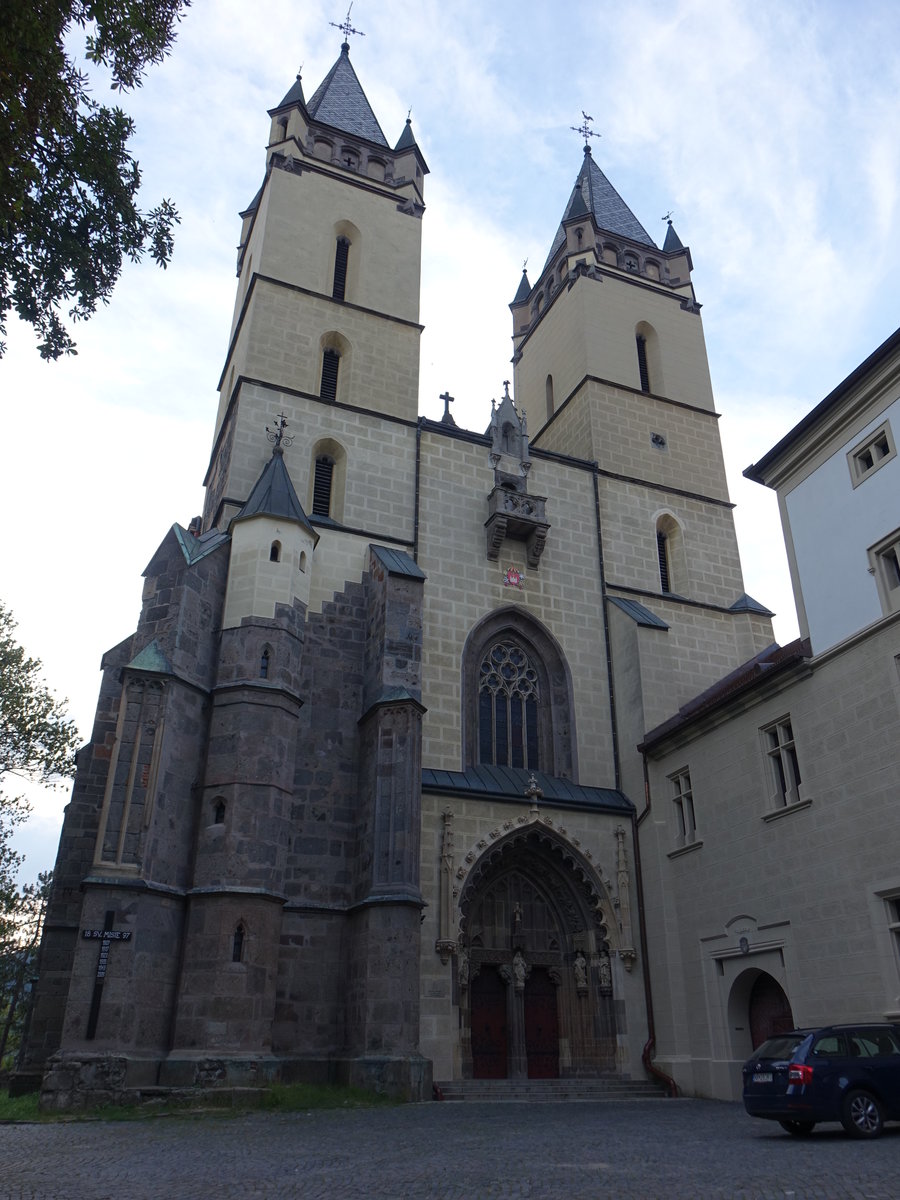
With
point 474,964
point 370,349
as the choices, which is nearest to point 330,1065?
point 474,964

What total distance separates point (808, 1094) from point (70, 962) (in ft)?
43.3

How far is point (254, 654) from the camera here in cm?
1809

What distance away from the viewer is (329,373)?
25406 millimetres

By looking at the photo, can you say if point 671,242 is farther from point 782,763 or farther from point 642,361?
point 782,763

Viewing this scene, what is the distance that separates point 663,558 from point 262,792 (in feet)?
46.6

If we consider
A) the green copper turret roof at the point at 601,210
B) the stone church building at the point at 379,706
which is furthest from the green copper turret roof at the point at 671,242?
the stone church building at the point at 379,706

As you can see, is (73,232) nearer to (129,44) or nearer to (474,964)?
(129,44)

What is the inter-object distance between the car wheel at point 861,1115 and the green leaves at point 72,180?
37.7 ft

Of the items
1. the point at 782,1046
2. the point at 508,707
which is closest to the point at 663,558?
the point at 508,707

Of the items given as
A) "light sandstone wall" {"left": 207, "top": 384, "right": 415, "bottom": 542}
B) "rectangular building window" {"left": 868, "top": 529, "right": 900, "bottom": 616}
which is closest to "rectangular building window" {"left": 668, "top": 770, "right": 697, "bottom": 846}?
"rectangular building window" {"left": 868, "top": 529, "right": 900, "bottom": 616}

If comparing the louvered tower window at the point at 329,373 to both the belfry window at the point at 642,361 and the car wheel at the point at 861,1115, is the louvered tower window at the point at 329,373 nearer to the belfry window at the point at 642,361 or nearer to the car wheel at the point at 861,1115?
the belfry window at the point at 642,361

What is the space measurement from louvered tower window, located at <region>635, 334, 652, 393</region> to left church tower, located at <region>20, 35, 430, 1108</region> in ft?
30.9

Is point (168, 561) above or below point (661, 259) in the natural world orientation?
below

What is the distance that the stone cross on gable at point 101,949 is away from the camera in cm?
1435
